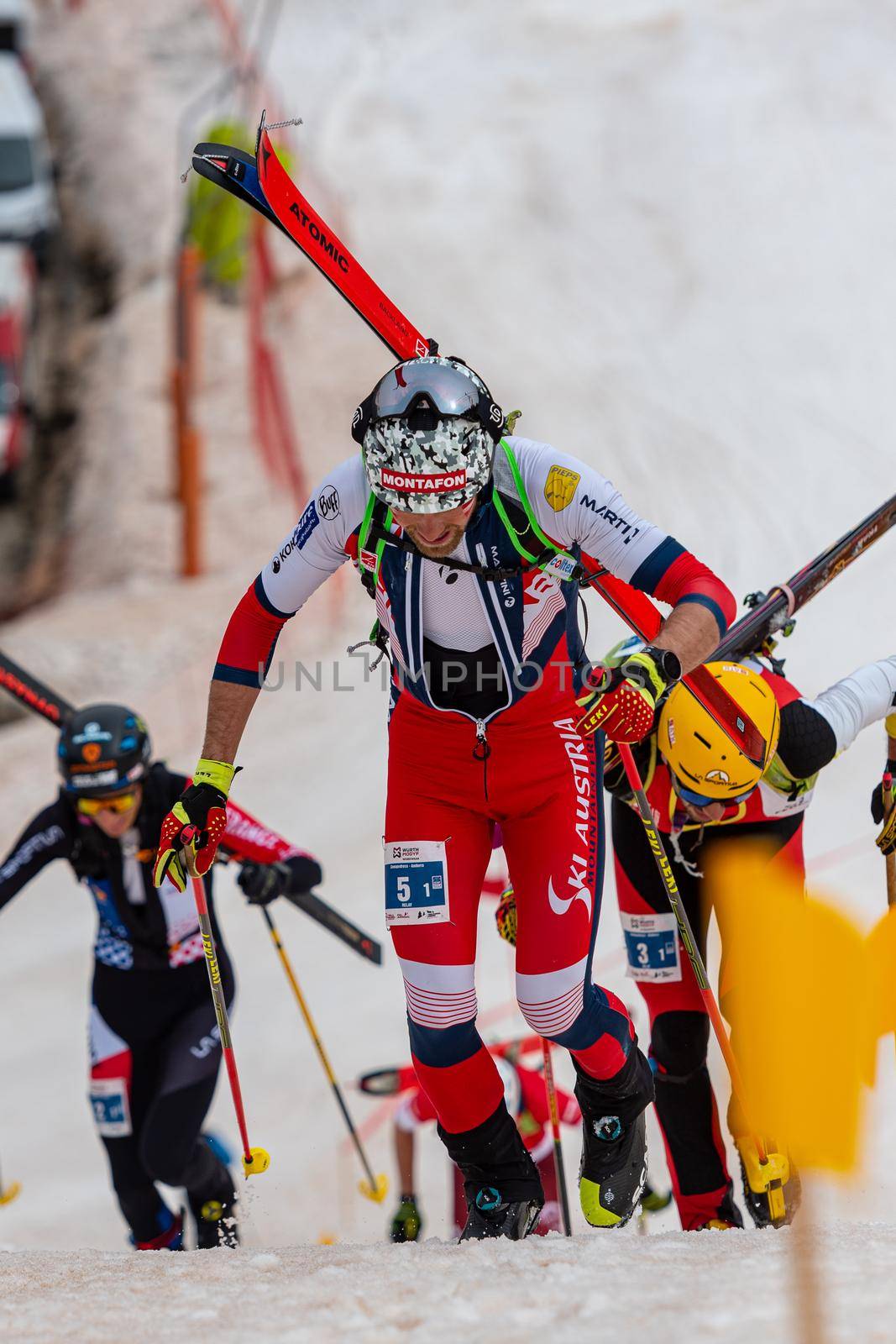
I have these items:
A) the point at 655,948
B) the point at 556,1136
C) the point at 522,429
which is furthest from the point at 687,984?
the point at 522,429

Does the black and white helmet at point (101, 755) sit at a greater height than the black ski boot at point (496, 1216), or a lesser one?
greater

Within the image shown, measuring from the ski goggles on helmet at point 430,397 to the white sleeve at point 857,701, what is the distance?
1546 mm

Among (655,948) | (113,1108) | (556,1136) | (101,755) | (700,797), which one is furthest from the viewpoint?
(113,1108)

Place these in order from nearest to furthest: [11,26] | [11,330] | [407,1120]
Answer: [407,1120] → [11,330] → [11,26]

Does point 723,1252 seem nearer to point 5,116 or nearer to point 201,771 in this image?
point 201,771

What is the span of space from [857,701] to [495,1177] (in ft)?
6.43

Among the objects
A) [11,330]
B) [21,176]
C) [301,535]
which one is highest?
[21,176]

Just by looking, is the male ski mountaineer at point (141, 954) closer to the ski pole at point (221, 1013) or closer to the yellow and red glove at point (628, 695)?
the ski pole at point (221, 1013)

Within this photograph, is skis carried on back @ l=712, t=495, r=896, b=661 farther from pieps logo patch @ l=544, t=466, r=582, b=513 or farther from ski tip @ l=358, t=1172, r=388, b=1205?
ski tip @ l=358, t=1172, r=388, b=1205

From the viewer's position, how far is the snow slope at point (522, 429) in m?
4.17

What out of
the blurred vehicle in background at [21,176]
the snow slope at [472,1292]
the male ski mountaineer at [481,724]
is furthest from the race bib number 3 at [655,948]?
the blurred vehicle in background at [21,176]

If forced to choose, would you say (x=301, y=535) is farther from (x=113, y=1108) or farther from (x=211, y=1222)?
(x=211, y=1222)

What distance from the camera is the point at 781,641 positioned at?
36.4 ft

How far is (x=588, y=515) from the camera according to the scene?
4.53m
